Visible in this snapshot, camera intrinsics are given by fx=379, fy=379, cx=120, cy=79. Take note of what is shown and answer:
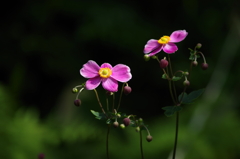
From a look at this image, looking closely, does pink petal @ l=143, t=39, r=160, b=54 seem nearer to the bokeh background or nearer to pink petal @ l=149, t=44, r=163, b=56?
pink petal @ l=149, t=44, r=163, b=56

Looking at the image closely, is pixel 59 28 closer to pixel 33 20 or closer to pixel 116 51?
pixel 33 20

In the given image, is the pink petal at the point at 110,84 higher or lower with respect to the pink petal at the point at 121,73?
lower

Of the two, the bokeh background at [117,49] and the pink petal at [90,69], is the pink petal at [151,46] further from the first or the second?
the bokeh background at [117,49]

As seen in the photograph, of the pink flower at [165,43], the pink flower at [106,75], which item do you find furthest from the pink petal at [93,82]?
the pink flower at [165,43]

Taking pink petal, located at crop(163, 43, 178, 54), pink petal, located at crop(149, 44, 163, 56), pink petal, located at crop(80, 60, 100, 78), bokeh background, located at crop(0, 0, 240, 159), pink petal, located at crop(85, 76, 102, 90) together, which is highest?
pink petal, located at crop(163, 43, 178, 54)

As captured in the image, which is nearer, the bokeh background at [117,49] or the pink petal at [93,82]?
the pink petal at [93,82]

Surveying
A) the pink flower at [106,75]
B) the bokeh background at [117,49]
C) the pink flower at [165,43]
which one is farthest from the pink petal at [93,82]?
the bokeh background at [117,49]

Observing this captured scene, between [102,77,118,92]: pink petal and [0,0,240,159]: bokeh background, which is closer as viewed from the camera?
[102,77,118,92]: pink petal

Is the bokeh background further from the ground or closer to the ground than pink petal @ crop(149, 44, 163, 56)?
closer to the ground

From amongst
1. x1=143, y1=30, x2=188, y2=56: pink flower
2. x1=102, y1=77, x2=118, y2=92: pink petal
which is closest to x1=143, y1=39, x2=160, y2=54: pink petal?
x1=143, y1=30, x2=188, y2=56: pink flower

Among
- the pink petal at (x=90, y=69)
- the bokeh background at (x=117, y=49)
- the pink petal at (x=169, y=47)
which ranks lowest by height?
the bokeh background at (x=117, y=49)
